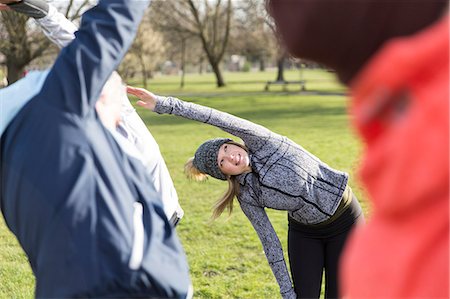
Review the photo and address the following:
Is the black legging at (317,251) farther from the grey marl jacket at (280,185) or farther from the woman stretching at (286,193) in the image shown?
the grey marl jacket at (280,185)

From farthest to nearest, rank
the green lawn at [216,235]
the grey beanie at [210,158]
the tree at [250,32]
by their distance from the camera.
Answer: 1. the tree at [250,32]
2. the green lawn at [216,235]
3. the grey beanie at [210,158]

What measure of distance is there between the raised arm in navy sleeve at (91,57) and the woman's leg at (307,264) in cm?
234

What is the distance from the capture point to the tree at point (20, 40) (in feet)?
70.6

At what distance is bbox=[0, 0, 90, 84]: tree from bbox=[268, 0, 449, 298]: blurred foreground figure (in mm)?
20614

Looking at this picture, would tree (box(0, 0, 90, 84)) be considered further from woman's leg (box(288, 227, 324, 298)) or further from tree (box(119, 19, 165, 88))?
woman's leg (box(288, 227, 324, 298))

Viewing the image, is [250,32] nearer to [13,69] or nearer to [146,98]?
[13,69]

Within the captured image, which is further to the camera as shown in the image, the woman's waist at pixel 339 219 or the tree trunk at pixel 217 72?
the tree trunk at pixel 217 72

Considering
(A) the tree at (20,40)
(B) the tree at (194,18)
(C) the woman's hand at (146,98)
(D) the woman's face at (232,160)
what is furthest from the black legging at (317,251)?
(B) the tree at (194,18)

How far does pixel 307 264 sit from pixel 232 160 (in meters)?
0.88

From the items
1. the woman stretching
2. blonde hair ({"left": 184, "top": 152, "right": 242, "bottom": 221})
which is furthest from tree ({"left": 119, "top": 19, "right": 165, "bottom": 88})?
the woman stretching

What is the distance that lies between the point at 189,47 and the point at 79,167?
174 feet

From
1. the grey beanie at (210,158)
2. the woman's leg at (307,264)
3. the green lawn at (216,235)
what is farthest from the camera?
the green lawn at (216,235)

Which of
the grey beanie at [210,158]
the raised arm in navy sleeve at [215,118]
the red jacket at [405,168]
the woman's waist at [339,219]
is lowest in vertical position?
the woman's waist at [339,219]

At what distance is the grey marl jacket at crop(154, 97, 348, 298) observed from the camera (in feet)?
11.5
